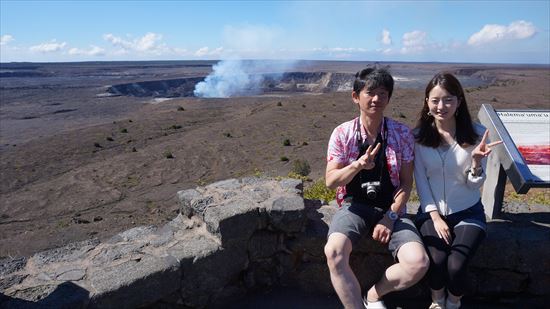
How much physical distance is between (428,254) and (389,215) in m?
0.36

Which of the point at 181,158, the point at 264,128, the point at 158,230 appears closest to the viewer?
the point at 158,230

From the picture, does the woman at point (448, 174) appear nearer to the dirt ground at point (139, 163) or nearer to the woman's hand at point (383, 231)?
the woman's hand at point (383, 231)

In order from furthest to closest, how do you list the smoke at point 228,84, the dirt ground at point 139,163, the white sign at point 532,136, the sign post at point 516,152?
the smoke at point 228,84
the dirt ground at point 139,163
the white sign at point 532,136
the sign post at point 516,152

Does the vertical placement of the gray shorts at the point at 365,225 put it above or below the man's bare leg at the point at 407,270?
above

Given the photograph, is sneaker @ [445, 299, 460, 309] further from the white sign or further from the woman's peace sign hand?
the white sign

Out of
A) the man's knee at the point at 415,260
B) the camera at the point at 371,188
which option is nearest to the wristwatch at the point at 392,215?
the camera at the point at 371,188

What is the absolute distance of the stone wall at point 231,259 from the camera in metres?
2.92

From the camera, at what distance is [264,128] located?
81.8 feet

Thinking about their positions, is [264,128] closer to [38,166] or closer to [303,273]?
[38,166]

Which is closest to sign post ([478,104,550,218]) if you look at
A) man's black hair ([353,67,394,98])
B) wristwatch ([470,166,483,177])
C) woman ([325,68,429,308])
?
wristwatch ([470,166,483,177])

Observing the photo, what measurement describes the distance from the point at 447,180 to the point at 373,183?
581mm

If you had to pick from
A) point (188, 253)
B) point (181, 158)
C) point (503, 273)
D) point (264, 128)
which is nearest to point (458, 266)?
point (503, 273)

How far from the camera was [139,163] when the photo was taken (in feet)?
61.7

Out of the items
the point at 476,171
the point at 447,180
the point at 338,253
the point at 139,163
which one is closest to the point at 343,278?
the point at 338,253
